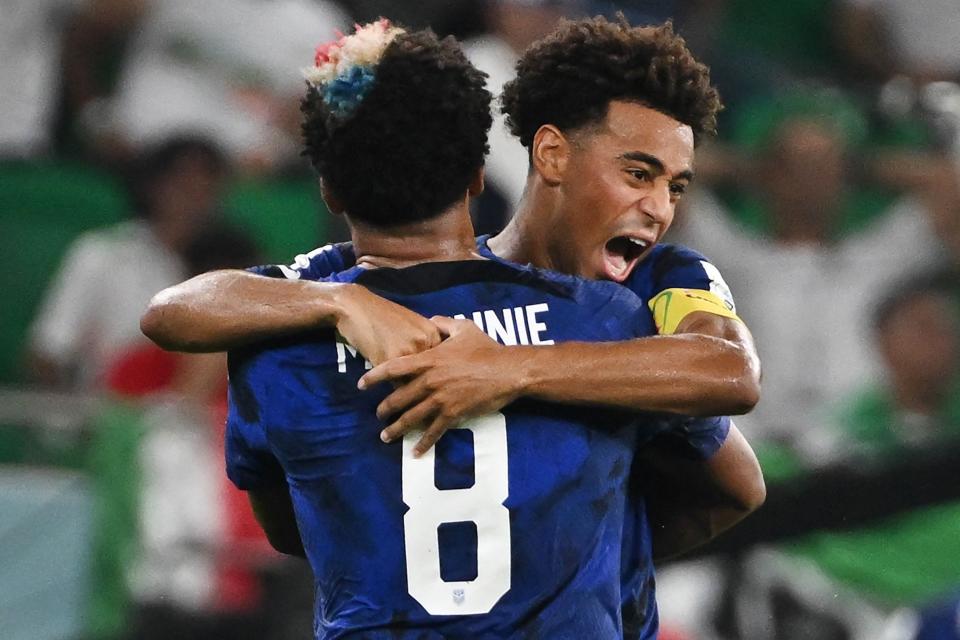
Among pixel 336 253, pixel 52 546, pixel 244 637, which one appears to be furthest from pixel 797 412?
pixel 336 253

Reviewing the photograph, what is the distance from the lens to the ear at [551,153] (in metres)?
2.99

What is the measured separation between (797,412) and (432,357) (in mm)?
4439

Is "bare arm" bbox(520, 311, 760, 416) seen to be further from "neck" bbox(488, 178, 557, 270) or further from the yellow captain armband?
"neck" bbox(488, 178, 557, 270)

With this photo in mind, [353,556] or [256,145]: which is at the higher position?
[256,145]

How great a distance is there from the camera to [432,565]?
7.84 ft

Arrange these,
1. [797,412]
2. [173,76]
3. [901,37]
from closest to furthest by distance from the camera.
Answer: [797,412], [173,76], [901,37]

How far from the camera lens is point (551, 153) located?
9.91 feet

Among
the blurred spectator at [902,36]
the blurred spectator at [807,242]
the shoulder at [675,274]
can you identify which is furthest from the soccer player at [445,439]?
the blurred spectator at [902,36]

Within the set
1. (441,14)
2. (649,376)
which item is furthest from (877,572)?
(649,376)

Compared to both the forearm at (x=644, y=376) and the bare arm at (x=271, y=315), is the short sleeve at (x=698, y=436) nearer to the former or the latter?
the forearm at (x=644, y=376)

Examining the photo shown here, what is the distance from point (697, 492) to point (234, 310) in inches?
37.1

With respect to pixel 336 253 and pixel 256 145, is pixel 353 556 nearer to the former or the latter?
pixel 336 253

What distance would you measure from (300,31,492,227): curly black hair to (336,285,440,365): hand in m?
0.17

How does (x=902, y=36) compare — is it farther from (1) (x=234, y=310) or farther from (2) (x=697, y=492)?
(1) (x=234, y=310)
